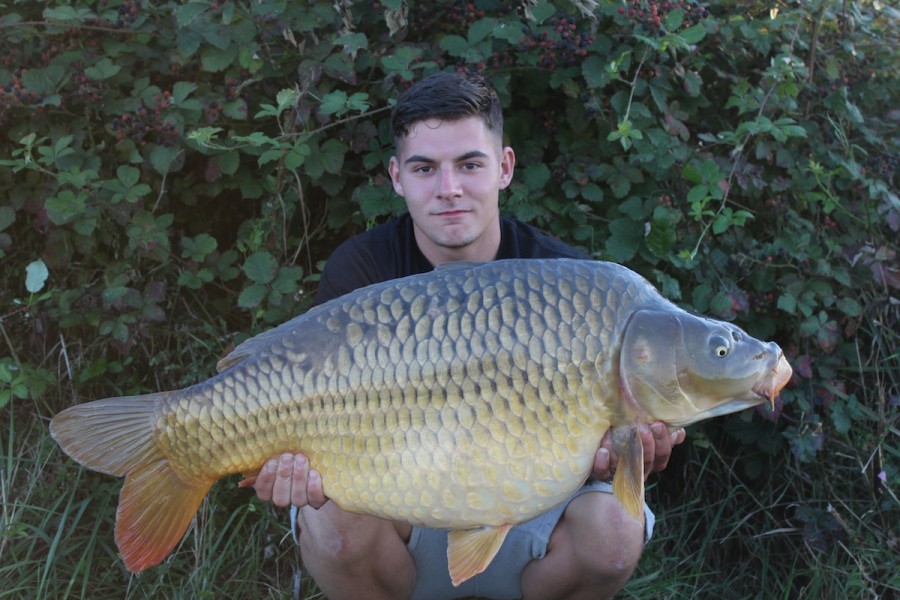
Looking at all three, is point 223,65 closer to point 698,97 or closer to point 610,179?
point 610,179

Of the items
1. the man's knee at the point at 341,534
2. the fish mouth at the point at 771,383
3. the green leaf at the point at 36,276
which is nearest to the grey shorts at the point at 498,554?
the man's knee at the point at 341,534

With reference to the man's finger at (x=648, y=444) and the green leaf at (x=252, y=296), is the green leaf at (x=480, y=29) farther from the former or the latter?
the man's finger at (x=648, y=444)

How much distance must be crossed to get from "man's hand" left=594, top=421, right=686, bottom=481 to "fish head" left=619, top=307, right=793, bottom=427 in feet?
0.18

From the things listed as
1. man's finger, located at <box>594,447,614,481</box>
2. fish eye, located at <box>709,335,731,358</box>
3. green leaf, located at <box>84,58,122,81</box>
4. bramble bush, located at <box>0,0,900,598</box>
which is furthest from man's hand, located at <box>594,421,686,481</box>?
green leaf, located at <box>84,58,122,81</box>

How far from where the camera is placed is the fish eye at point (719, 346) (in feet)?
4.31

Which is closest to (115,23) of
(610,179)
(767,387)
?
(610,179)

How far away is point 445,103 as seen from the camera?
1.81 m

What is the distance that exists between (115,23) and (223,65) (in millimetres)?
364

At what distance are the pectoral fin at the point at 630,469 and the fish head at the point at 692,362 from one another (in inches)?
1.8

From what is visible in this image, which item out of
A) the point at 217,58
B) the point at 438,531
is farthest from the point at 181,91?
the point at 438,531

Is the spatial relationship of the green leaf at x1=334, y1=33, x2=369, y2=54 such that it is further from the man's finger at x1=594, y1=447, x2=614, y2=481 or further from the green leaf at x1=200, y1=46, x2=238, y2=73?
the man's finger at x1=594, y1=447, x2=614, y2=481

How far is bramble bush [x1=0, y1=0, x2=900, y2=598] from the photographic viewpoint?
205cm

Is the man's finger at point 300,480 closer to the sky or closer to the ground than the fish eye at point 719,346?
closer to the ground

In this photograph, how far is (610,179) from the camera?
2.17 metres
